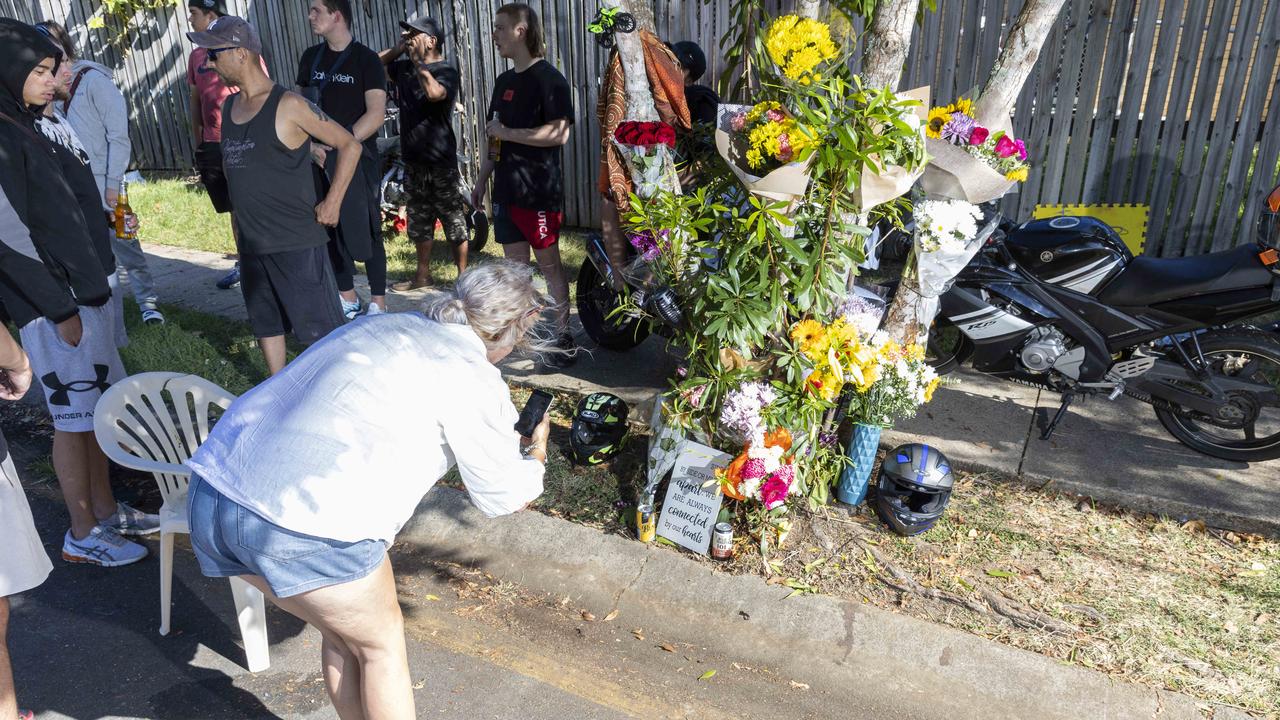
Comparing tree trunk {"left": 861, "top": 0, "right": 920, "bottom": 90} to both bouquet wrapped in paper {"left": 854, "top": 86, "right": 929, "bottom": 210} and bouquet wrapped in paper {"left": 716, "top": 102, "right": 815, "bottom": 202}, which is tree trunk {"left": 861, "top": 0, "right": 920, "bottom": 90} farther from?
bouquet wrapped in paper {"left": 716, "top": 102, "right": 815, "bottom": 202}

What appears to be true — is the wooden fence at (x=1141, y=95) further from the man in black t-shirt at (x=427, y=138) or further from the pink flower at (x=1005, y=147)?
the pink flower at (x=1005, y=147)

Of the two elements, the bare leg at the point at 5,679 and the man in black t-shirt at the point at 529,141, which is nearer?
the bare leg at the point at 5,679

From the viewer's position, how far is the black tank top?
388cm

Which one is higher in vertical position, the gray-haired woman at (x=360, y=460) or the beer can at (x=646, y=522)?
the gray-haired woman at (x=360, y=460)

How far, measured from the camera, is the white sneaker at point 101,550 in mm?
3578

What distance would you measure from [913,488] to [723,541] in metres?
0.81

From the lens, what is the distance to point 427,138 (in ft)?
20.3

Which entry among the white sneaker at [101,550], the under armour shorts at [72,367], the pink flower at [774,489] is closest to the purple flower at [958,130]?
the pink flower at [774,489]

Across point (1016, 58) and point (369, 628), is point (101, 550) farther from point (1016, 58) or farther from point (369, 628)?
point (1016, 58)

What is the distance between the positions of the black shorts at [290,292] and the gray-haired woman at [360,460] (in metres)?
2.11

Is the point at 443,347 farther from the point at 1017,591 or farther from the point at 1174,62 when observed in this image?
the point at 1174,62

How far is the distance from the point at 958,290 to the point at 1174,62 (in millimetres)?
3132

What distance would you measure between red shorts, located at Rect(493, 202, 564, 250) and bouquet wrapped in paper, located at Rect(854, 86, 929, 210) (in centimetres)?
243

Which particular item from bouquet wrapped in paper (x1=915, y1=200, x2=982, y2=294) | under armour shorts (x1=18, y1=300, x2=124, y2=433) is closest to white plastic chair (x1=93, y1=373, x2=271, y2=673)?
under armour shorts (x1=18, y1=300, x2=124, y2=433)
